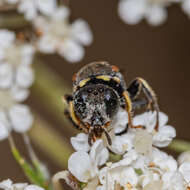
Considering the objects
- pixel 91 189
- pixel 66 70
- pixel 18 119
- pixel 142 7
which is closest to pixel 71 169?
pixel 91 189

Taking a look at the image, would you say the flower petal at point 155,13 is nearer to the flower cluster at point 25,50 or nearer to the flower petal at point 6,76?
the flower cluster at point 25,50

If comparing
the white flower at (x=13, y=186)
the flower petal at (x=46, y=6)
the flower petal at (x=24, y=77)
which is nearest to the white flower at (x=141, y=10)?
the flower petal at (x=46, y=6)

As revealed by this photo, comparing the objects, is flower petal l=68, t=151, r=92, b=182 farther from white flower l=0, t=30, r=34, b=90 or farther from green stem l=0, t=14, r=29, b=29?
green stem l=0, t=14, r=29, b=29

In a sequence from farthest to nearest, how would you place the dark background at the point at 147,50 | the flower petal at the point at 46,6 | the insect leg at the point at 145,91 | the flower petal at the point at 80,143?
the dark background at the point at 147,50, the flower petal at the point at 46,6, the insect leg at the point at 145,91, the flower petal at the point at 80,143

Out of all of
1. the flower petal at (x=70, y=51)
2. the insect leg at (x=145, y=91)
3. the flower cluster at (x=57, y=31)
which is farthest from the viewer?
the flower petal at (x=70, y=51)

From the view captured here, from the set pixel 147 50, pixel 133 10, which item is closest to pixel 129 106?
pixel 133 10

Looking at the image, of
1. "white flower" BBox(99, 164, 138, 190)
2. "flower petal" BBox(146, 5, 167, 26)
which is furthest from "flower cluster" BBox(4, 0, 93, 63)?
"white flower" BBox(99, 164, 138, 190)

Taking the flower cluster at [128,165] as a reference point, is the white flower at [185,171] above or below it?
below

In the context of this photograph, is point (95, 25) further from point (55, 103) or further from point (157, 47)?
point (55, 103)
